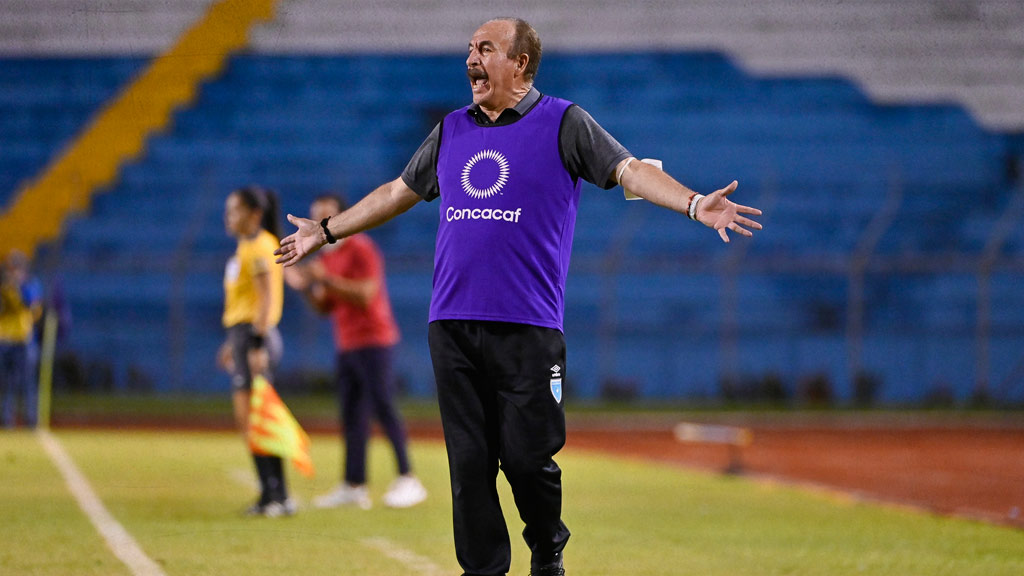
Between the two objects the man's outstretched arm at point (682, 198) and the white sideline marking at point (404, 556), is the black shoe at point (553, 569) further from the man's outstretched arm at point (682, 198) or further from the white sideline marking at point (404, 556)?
the white sideline marking at point (404, 556)

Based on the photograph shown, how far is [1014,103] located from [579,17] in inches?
323

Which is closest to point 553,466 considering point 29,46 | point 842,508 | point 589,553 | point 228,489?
point 589,553

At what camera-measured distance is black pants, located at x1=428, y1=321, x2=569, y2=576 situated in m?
4.76

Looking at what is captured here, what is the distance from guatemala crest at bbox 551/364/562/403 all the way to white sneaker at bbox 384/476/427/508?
5.06 metres

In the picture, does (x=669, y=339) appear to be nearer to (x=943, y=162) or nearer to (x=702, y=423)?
(x=702, y=423)

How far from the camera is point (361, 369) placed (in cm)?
970

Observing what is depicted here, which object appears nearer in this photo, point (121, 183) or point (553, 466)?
point (553, 466)

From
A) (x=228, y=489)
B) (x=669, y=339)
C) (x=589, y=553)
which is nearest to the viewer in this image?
(x=589, y=553)

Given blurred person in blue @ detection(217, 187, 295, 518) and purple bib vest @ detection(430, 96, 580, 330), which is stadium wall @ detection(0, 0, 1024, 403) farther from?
purple bib vest @ detection(430, 96, 580, 330)

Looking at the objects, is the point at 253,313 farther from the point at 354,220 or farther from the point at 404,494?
the point at 354,220

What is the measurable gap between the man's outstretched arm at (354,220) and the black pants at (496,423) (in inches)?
20.3

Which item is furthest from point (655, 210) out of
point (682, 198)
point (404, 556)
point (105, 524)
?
point (682, 198)

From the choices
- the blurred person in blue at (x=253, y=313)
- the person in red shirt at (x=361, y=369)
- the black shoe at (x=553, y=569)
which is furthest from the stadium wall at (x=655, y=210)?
the black shoe at (x=553, y=569)

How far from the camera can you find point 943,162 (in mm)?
25875
